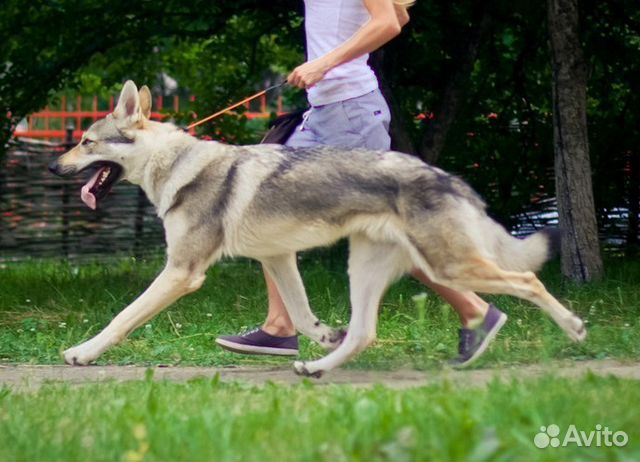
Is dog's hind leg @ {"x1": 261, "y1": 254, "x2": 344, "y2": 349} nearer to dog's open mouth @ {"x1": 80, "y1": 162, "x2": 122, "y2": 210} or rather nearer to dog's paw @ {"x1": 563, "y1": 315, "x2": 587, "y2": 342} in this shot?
dog's open mouth @ {"x1": 80, "y1": 162, "x2": 122, "y2": 210}

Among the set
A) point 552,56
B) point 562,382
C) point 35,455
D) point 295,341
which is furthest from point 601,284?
point 35,455

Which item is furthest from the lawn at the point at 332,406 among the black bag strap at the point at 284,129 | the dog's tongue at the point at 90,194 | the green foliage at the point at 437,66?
the green foliage at the point at 437,66

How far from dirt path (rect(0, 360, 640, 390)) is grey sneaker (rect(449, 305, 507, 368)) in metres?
0.12

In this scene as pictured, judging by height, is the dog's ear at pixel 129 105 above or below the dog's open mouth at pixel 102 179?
above

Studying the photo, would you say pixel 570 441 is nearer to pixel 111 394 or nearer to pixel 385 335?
pixel 111 394

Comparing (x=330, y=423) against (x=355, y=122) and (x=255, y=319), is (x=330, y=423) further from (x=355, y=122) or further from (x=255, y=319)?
(x=255, y=319)

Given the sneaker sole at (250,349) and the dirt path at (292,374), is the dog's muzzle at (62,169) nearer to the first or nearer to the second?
the dirt path at (292,374)

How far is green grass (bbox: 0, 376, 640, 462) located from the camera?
3.98 meters

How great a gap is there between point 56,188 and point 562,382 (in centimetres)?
1164

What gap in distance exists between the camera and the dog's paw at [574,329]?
5984 millimetres

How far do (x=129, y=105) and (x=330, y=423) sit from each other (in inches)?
100

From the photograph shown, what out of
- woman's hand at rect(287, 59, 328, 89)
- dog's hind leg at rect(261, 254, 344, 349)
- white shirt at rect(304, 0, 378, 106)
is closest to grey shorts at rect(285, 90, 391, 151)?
white shirt at rect(304, 0, 378, 106)

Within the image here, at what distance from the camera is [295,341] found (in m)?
6.76

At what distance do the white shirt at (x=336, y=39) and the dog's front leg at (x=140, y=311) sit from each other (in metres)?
1.14
